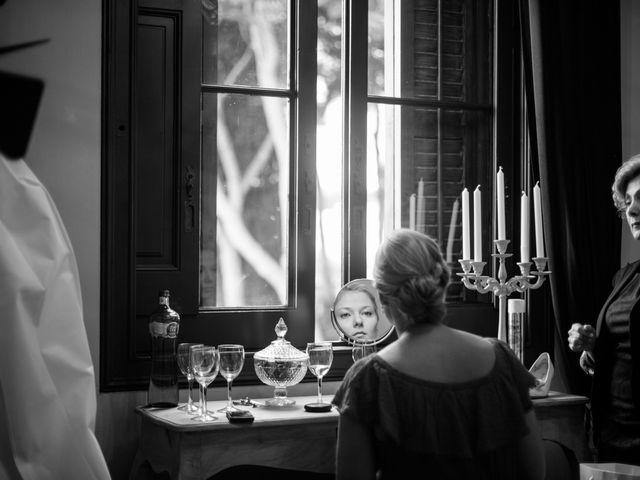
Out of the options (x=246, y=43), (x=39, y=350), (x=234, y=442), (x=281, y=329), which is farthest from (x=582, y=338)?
(x=39, y=350)

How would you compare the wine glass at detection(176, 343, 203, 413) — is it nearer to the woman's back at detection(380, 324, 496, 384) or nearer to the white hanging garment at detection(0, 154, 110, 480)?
the white hanging garment at detection(0, 154, 110, 480)

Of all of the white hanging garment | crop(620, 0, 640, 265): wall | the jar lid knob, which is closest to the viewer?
the white hanging garment

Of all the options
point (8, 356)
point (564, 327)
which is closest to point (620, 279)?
point (564, 327)

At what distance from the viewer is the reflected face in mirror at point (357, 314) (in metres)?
2.74

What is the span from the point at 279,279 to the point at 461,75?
1088mm

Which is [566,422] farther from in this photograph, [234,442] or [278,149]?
[278,149]

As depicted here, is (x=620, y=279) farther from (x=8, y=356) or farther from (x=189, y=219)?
(x=8, y=356)

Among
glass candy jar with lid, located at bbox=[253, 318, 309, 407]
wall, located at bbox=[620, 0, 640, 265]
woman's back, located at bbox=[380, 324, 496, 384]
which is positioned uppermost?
wall, located at bbox=[620, 0, 640, 265]

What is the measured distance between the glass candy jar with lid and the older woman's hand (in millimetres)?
885

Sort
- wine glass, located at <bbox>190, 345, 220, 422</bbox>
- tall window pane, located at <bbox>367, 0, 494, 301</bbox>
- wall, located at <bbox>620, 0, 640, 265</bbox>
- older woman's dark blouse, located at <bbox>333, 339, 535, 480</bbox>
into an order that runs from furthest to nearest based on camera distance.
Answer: wall, located at <bbox>620, 0, 640, 265</bbox> < tall window pane, located at <bbox>367, 0, 494, 301</bbox> < wine glass, located at <bbox>190, 345, 220, 422</bbox> < older woman's dark blouse, located at <bbox>333, 339, 535, 480</bbox>

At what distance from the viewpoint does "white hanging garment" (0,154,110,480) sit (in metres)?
1.91

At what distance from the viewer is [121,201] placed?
8.57ft

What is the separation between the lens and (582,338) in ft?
8.75

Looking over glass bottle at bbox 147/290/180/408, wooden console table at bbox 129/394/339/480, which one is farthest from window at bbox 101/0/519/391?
wooden console table at bbox 129/394/339/480
